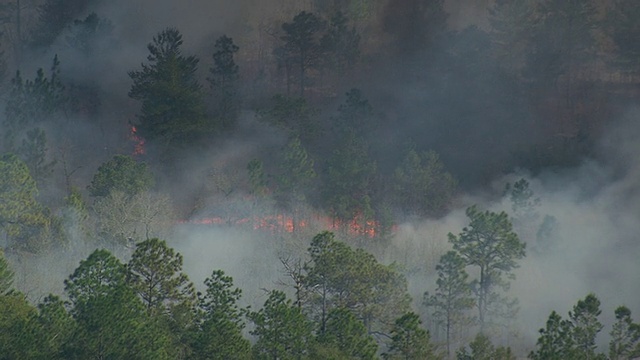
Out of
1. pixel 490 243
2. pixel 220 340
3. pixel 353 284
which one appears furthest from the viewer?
pixel 490 243

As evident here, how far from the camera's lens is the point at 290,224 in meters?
138

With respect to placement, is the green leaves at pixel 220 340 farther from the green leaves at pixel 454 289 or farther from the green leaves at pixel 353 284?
the green leaves at pixel 454 289

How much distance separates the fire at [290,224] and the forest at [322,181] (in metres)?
0.21

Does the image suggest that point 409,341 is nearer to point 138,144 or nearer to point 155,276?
point 155,276

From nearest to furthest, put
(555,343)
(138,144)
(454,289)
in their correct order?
(555,343)
(454,289)
(138,144)

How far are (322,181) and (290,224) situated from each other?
9303mm

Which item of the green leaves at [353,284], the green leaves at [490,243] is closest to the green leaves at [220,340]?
the green leaves at [353,284]

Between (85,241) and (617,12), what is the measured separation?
71458 mm

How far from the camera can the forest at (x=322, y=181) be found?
90125 mm

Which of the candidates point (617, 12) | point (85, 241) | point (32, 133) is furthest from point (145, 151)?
point (617, 12)

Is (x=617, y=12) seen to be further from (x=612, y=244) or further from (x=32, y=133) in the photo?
(x=32, y=133)

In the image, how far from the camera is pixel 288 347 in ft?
293

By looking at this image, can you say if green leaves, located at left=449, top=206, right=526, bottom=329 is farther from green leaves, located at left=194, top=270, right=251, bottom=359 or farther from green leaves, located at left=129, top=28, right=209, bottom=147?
green leaves, located at left=129, top=28, right=209, bottom=147

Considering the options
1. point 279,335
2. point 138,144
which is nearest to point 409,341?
point 279,335
